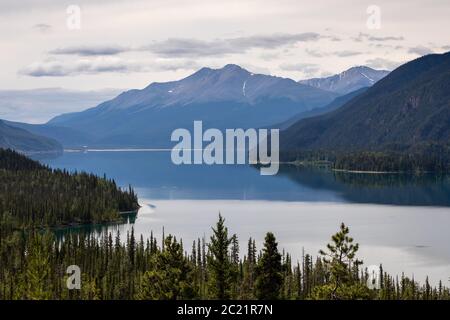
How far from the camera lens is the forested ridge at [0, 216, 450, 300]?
5825 cm

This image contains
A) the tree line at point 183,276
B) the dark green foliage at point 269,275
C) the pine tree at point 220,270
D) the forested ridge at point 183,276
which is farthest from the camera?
the pine tree at point 220,270

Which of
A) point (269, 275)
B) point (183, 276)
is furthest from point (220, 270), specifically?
point (269, 275)

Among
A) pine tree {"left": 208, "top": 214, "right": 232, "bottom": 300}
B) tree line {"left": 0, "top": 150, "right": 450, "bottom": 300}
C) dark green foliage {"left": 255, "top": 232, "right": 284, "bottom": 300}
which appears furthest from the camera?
pine tree {"left": 208, "top": 214, "right": 232, "bottom": 300}

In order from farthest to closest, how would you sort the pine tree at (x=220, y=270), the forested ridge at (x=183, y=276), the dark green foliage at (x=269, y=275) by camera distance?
the pine tree at (x=220, y=270)
the dark green foliage at (x=269, y=275)
the forested ridge at (x=183, y=276)

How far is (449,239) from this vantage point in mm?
183875

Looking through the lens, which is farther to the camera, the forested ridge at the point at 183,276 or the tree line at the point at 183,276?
the tree line at the point at 183,276

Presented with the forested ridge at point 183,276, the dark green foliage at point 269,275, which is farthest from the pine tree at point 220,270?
the dark green foliage at point 269,275

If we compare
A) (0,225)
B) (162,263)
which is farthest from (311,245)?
(162,263)

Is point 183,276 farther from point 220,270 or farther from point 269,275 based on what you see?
point 269,275

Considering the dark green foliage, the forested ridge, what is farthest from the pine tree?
the dark green foliage

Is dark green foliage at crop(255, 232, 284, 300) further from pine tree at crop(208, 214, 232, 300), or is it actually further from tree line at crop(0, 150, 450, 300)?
pine tree at crop(208, 214, 232, 300)

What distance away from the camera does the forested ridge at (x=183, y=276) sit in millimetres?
58250

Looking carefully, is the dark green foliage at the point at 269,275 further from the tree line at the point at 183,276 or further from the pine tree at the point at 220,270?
the pine tree at the point at 220,270

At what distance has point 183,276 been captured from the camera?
72062 millimetres
